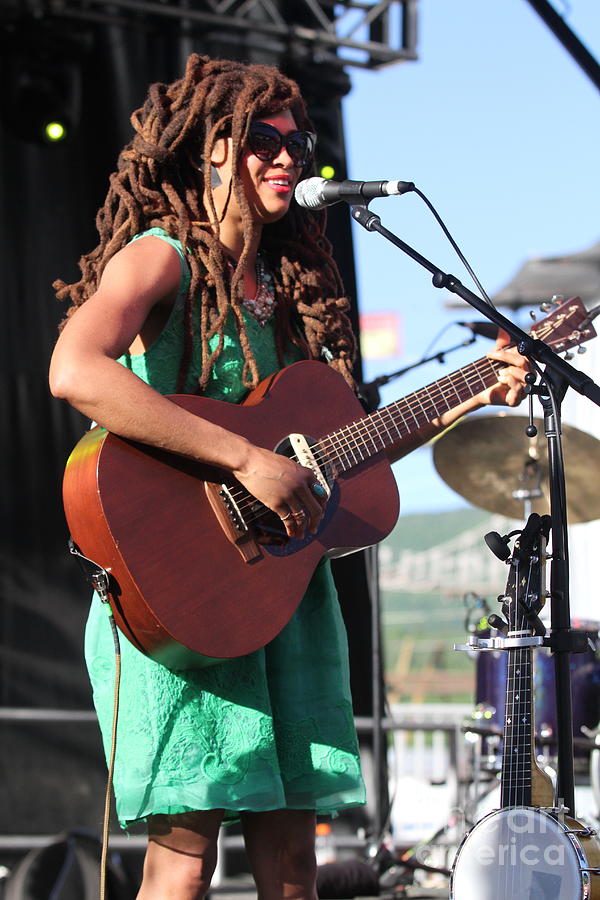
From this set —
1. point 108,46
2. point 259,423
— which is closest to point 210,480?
point 259,423

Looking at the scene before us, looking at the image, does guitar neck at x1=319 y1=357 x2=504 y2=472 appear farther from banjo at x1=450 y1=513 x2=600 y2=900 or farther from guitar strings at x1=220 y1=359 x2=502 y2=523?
banjo at x1=450 y1=513 x2=600 y2=900

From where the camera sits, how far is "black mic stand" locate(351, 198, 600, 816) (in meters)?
2.18

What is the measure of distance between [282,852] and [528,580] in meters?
0.76

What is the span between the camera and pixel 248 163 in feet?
8.11

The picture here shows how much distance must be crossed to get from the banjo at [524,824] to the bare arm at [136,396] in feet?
1.53

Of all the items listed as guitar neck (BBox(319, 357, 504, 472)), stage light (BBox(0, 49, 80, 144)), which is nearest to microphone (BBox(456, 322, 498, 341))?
guitar neck (BBox(319, 357, 504, 472))

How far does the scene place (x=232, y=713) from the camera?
2182mm

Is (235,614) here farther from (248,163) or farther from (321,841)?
(321,841)

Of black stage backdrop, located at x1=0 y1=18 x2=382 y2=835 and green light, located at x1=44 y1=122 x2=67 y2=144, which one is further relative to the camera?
green light, located at x1=44 y1=122 x2=67 y2=144

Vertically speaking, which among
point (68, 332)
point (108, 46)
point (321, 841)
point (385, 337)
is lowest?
point (321, 841)

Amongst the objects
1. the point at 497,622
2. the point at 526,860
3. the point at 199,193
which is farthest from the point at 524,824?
the point at 199,193

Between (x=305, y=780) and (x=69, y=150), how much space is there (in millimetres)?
3995

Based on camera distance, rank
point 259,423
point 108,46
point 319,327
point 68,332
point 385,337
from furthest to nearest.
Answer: point 385,337, point 108,46, point 319,327, point 259,423, point 68,332

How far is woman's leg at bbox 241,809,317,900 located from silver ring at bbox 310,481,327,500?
0.66 meters
